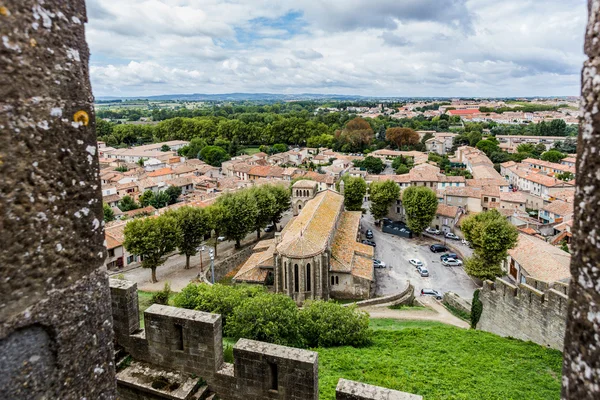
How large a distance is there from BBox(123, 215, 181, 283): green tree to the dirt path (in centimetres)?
1807

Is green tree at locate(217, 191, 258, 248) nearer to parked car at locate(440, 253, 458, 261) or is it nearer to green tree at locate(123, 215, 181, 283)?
green tree at locate(123, 215, 181, 283)

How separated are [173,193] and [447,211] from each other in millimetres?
43361

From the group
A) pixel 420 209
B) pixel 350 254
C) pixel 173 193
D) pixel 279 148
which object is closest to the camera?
pixel 350 254

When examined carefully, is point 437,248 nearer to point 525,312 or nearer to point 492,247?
point 492,247

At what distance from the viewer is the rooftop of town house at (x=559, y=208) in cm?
5412

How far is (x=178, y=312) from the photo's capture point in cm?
785

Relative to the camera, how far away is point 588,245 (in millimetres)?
2295

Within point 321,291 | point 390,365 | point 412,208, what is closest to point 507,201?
point 412,208

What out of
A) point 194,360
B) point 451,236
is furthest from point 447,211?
point 194,360

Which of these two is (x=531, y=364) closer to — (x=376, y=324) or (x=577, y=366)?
(x=376, y=324)

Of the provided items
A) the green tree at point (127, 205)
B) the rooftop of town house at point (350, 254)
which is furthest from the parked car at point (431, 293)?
the green tree at point (127, 205)

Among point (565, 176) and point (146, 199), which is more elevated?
point (565, 176)

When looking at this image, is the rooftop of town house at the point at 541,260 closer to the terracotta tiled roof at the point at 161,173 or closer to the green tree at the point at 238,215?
the green tree at the point at 238,215

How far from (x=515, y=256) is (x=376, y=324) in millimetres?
18526
